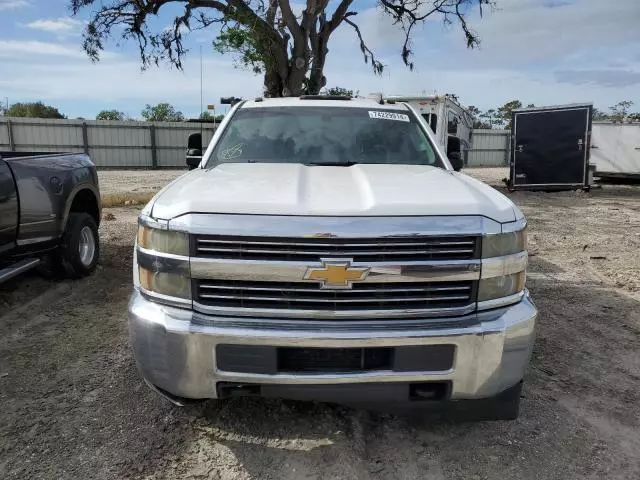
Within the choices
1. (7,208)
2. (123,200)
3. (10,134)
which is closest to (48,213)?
(7,208)

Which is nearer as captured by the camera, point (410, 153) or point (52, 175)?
point (410, 153)

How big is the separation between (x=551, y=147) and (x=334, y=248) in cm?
1431

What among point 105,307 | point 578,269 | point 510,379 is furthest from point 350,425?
point 578,269

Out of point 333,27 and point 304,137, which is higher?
point 333,27

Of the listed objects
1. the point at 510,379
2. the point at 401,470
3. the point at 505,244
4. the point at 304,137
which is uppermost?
the point at 304,137

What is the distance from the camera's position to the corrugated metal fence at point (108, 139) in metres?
26.0

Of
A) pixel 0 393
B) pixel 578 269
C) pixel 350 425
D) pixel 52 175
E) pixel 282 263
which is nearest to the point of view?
pixel 282 263

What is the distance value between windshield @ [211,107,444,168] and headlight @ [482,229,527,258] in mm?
1399

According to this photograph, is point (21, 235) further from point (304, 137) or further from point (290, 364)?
point (290, 364)

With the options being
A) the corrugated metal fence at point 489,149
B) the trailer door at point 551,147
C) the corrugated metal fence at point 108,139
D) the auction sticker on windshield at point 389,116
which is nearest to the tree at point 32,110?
the corrugated metal fence at point 108,139

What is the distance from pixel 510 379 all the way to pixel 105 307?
3.70 metres

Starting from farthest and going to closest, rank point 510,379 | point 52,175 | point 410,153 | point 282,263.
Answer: point 52,175 < point 410,153 < point 510,379 < point 282,263

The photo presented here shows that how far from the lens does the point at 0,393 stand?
3.23 m

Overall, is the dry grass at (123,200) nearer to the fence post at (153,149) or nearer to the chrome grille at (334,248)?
the chrome grille at (334,248)
